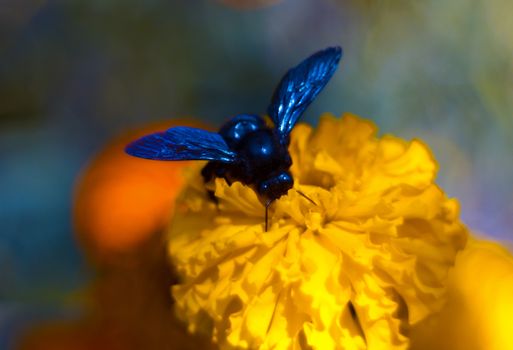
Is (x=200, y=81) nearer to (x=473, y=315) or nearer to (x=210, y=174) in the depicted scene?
(x=210, y=174)

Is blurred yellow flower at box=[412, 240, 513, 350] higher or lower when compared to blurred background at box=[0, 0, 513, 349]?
lower

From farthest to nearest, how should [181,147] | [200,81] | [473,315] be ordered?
[200,81], [473,315], [181,147]

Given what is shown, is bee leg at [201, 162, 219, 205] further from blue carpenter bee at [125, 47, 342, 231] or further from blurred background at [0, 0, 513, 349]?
blurred background at [0, 0, 513, 349]

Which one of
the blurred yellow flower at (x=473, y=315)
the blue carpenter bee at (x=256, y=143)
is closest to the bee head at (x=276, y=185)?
the blue carpenter bee at (x=256, y=143)

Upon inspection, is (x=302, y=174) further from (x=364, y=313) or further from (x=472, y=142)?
(x=472, y=142)

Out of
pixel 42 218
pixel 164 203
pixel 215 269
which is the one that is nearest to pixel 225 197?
pixel 215 269

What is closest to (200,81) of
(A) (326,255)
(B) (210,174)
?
(B) (210,174)

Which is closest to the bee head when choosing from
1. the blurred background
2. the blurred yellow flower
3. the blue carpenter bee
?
the blue carpenter bee
